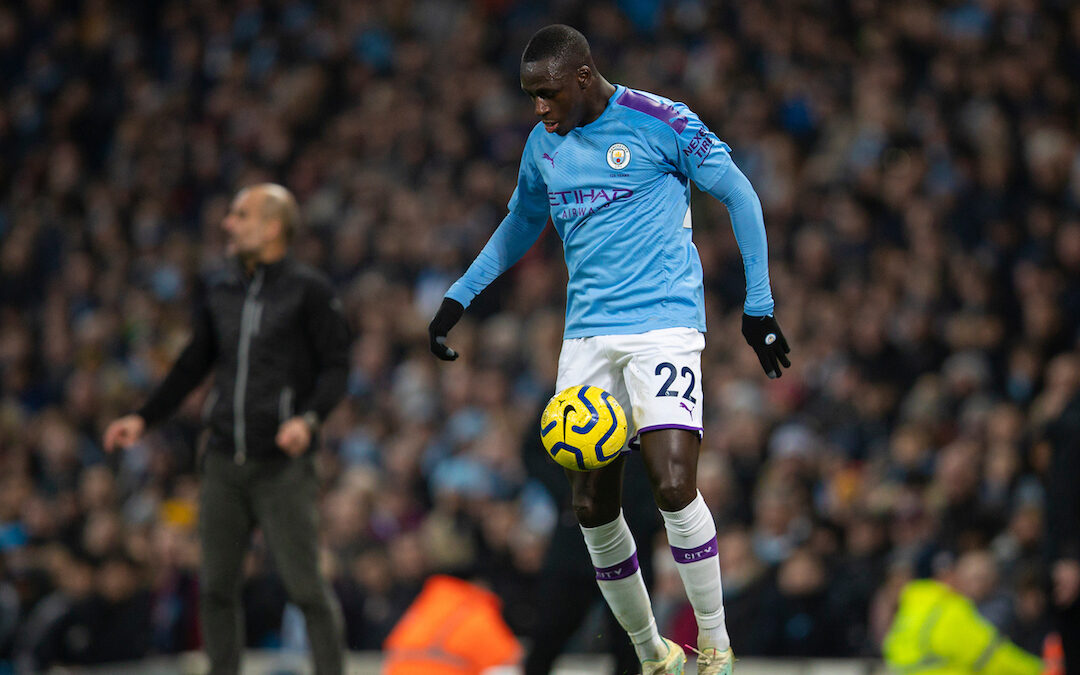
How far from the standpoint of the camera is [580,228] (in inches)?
217

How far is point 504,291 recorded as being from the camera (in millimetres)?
13875

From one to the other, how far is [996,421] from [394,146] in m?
8.25

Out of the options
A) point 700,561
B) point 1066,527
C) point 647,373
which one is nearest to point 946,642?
point 1066,527

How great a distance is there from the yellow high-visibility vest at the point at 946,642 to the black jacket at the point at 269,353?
4.00m

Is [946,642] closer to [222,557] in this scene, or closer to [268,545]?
[268,545]

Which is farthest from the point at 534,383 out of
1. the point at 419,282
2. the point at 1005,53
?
the point at 1005,53

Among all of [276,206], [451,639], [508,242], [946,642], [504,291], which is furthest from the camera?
[504,291]

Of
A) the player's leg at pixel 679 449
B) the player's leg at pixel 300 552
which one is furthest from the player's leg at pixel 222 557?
the player's leg at pixel 679 449

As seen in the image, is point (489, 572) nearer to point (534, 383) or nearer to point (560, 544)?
point (534, 383)

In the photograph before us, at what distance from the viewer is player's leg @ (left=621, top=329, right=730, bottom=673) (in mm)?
5164

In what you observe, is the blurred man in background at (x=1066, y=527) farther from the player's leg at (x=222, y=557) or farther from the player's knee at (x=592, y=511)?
the player's leg at (x=222, y=557)

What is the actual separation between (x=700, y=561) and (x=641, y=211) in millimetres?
1348

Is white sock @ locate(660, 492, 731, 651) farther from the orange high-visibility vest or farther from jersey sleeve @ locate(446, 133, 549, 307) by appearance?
the orange high-visibility vest

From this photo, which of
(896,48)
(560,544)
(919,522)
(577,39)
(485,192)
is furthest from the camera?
(485,192)
